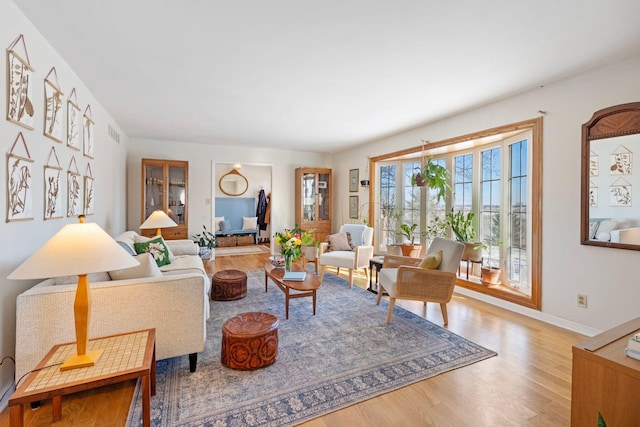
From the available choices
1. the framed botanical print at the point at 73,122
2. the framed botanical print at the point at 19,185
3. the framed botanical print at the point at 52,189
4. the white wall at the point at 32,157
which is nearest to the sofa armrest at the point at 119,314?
the white wall at the point at 32,157

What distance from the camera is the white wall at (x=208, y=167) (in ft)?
18.0

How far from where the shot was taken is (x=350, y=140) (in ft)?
18.4

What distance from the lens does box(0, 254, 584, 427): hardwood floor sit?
161 centimetres

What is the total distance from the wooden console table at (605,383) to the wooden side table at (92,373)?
199cm

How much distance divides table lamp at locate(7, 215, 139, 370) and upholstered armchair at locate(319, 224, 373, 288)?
9.13ft

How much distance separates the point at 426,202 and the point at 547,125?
85.5 inches

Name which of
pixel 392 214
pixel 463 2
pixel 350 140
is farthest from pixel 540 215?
pixel 350 140

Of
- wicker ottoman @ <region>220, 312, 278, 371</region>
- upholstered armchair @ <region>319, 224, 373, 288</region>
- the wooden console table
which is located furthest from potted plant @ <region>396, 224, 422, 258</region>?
the wooden console table

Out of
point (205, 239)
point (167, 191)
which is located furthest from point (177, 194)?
point (205, 239)

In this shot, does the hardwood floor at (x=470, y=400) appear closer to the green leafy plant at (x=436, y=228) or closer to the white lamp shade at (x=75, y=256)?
the white lamp shade at (x=75, y=256)

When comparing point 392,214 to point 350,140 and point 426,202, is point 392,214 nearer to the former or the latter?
point 426,202

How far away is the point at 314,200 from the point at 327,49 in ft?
15.0

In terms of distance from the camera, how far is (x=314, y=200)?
675 centimetres

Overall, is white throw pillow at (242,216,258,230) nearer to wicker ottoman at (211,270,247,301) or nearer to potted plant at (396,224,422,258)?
potted plant at (396,224,422,258)
